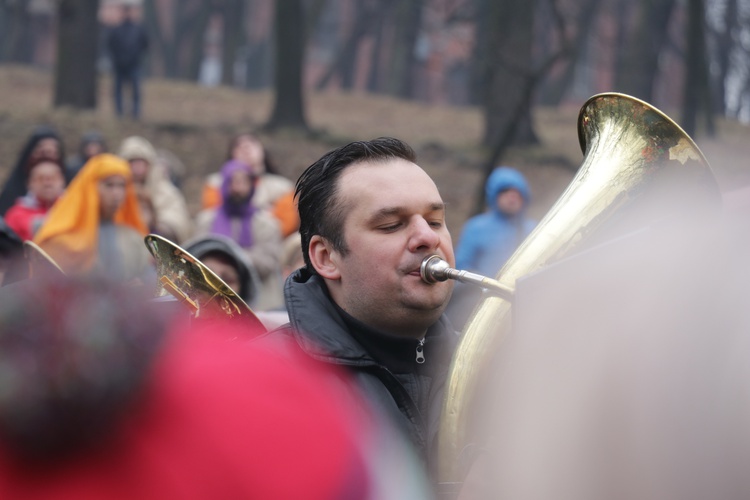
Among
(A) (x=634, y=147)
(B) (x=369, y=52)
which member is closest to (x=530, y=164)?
(A) (x=634, y=147)

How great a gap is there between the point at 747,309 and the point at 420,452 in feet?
2.41

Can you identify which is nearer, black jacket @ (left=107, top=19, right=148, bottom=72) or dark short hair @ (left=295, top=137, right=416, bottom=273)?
dark short hair @ (left=295, top=137, right=416, bottom=273)

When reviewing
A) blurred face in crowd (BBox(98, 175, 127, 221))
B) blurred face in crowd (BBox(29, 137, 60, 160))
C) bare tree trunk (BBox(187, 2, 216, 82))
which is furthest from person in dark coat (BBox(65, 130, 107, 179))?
bare tree trunk (BBox(187, 2, 216, 82))

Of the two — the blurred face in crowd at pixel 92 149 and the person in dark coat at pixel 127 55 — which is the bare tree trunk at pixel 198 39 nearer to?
the person in dark coat at pixel 127 55

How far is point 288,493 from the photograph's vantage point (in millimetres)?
1266

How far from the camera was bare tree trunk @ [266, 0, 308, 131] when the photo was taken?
17078 mm

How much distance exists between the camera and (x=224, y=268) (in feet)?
15.2

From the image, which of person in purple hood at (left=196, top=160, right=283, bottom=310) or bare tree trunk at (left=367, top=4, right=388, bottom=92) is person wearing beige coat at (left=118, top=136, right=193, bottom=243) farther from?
bare tree trunk at (left=367, top=4, right=388, bottom=92)

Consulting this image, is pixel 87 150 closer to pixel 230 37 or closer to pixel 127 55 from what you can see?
pixel 127 55

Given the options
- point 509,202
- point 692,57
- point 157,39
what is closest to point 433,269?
point 509,202

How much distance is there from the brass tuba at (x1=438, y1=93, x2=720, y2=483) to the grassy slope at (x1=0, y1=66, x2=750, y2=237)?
9239 mm

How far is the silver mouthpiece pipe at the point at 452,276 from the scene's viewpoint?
7.09 ft

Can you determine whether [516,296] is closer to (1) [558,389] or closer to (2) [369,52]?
(1) [558,389]

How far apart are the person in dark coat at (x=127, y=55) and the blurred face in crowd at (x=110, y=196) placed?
11.2 metres
